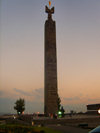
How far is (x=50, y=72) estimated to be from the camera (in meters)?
39.2

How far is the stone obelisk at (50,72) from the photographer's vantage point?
127 feet

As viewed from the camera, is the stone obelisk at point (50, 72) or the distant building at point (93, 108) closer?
the stone obelisk at point (50, 72)

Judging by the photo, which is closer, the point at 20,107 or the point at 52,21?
the point at 52,21

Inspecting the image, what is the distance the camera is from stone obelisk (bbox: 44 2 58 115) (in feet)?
127

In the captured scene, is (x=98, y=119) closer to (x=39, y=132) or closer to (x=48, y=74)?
(x=48, y=74)

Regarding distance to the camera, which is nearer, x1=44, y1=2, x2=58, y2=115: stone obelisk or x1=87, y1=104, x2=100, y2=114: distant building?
x1=44, y1=2, x2=58, y2=115: stone obelisk

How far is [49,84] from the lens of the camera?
38906 millimetres

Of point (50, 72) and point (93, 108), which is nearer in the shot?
point (50, 72)

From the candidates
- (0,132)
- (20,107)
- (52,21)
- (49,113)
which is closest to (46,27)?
(52,21)

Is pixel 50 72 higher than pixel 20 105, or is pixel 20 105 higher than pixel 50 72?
pixel 50 72

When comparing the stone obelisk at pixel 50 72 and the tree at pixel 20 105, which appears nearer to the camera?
the stone obelisk at pixel 50 72

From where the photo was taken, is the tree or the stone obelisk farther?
the tree

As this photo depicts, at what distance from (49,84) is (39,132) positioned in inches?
1066

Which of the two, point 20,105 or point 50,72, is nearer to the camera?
point 50,72
